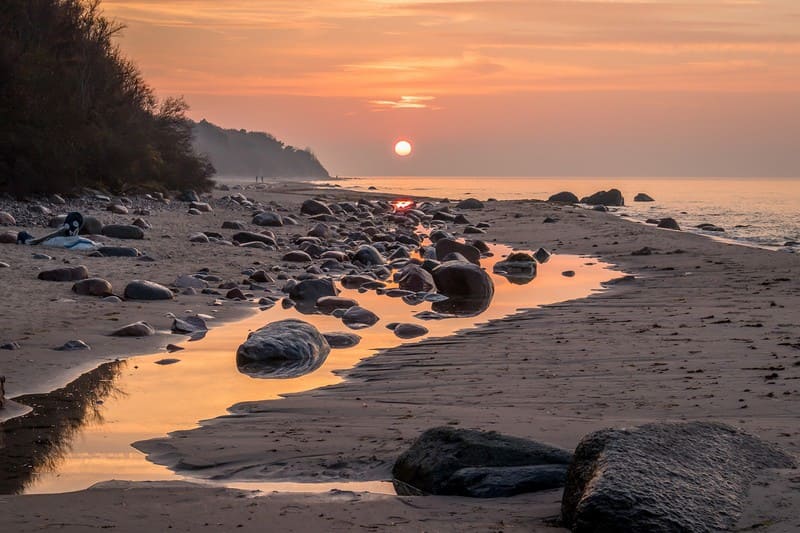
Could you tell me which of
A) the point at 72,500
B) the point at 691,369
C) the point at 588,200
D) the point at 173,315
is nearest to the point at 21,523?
the point at 72,500

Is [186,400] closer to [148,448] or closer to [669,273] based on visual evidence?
[148,448]

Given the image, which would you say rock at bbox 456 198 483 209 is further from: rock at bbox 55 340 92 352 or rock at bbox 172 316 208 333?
rock at bbox 55 340 92 352

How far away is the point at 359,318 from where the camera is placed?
32.2ft

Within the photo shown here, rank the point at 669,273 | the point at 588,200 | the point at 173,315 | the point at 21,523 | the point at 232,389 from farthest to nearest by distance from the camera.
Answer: the point at 588,200 → the point at 669,273 → the point at 173,315 → the point at 232,389 → the point at 21,523

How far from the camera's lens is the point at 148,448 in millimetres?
5020

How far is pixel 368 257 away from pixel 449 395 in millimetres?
9824

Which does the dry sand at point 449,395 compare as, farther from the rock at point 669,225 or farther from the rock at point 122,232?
the rock at point 669,225

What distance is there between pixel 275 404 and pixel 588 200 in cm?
5542

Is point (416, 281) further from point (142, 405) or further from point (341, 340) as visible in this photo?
point (142, 405)

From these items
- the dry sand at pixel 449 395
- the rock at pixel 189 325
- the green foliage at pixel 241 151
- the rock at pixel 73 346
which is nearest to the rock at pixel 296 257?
the dry sand at pixel 449 395

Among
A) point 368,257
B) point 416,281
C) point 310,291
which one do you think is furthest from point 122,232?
point 416,281

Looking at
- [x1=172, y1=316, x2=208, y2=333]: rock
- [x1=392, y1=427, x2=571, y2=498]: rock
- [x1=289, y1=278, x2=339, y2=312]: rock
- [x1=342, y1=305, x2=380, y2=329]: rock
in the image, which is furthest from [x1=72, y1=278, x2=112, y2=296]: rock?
[x1=392, y1=427, x2=571, y2=498]: rock

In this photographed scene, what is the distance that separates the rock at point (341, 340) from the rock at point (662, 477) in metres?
4.66

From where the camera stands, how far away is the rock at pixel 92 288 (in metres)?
9.89
